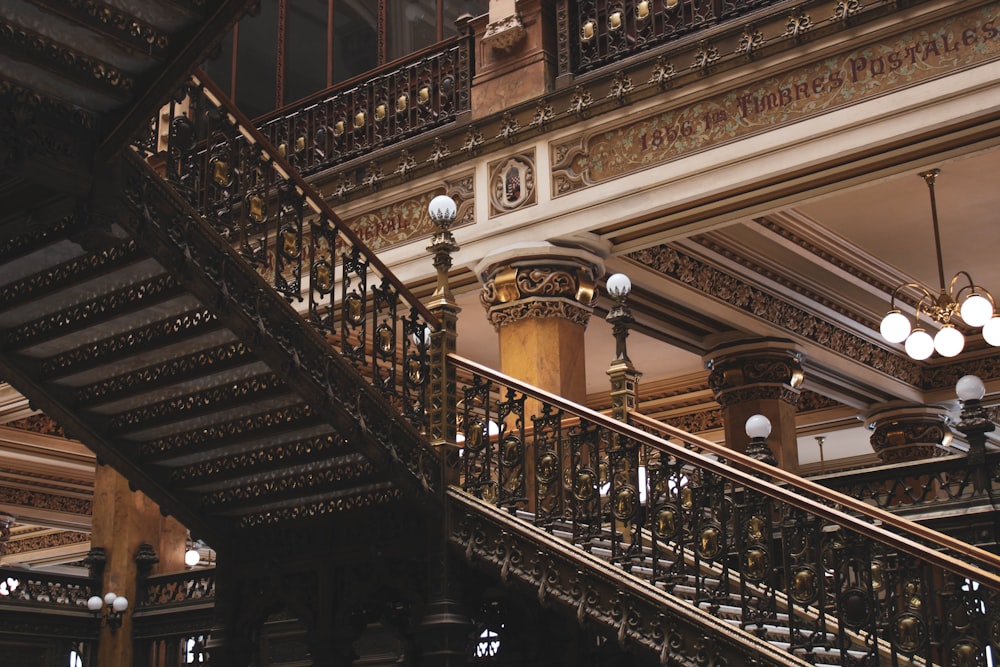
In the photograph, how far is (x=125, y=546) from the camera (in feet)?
38.8

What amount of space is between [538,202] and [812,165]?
2082mm

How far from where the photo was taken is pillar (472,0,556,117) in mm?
9195

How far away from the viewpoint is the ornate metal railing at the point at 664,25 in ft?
25.9

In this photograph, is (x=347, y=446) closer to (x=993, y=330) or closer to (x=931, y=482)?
(x=931, y=482)

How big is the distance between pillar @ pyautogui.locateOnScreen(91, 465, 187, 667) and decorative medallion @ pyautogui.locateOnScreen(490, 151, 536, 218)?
16.8ft

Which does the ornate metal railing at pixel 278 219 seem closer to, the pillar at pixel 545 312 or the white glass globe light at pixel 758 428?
the pillar at pixel 545 312

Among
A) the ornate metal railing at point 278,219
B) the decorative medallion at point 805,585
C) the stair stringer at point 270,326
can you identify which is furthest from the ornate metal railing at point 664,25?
the decorative medallion at point 805,585

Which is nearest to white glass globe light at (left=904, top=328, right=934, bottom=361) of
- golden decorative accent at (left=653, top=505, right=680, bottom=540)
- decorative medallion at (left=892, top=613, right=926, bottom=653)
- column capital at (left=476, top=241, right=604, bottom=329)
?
column capital at (left=476, top=241, right=604, bottom=329)

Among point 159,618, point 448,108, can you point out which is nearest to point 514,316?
point 448,108

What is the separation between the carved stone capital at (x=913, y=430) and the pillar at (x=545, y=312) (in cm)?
611

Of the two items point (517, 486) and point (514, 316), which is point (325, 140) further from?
point (517, 486)

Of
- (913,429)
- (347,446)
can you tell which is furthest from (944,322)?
(347,446)

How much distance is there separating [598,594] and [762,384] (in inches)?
244

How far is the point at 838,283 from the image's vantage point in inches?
450
